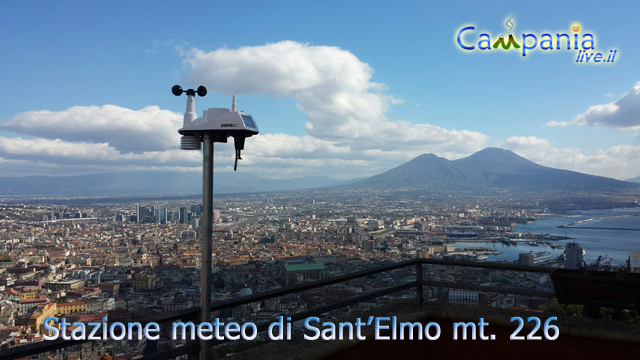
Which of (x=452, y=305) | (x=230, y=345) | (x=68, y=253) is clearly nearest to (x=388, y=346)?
(x=452, y=305)

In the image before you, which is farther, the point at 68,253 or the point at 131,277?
the point at 68,253

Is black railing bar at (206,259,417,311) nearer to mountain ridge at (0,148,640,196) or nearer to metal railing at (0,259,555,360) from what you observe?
metal railing at (0,259,555,360)

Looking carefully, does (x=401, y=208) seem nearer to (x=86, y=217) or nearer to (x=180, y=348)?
(x=86, y=217)

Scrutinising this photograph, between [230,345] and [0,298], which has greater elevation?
[230,345]

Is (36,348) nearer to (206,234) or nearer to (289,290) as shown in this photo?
(206,234)

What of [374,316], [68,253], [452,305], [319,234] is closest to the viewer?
[374,316]

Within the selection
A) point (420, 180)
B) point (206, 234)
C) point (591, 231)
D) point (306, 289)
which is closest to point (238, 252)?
point (306, 289)

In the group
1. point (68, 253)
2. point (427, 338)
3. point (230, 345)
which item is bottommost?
point (68, 253)

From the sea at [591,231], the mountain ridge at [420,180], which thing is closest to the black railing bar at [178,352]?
the sea at [591,231]
